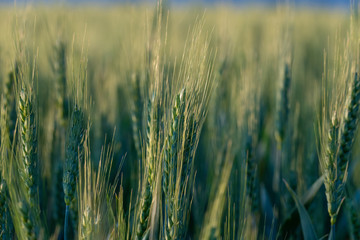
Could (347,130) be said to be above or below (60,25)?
below

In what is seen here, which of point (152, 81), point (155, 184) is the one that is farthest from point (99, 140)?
point (155, 184)

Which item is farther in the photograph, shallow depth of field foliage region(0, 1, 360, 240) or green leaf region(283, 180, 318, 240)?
green leaf region(283, 180, 318, 240)

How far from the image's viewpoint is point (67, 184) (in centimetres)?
102

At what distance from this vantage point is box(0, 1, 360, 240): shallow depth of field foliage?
1007 millimetres

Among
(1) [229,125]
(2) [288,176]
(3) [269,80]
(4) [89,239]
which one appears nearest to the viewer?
(4) [89,239]

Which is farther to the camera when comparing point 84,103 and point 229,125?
point 229,125

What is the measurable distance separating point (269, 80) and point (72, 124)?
2.00 m

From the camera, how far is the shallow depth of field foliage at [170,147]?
1.01m

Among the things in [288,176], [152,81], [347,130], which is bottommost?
[288,176]

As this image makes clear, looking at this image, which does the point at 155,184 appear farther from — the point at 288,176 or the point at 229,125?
the point at 229,125

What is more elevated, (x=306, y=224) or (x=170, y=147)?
(x=170, y=147)

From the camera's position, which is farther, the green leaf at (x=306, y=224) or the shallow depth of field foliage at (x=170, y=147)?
the green leaf at (x=306, y=224)

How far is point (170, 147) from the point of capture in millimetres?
976

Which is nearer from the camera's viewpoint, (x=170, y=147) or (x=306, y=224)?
(x=170, y=147)
